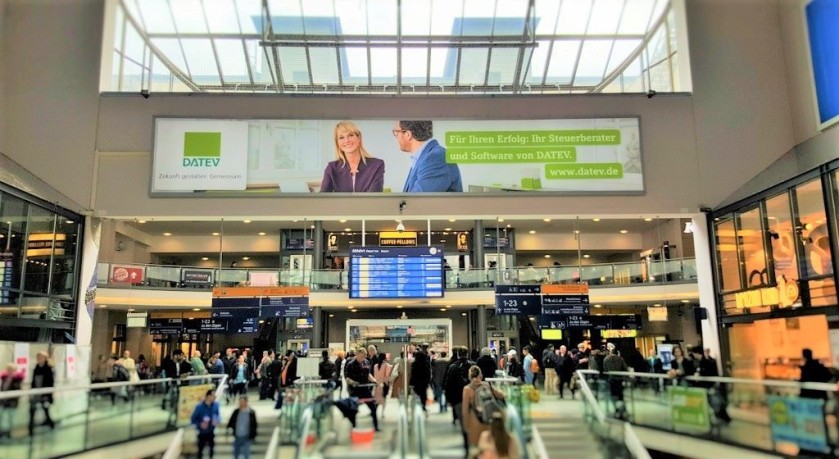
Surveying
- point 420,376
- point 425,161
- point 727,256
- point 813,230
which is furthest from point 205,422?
point 813,230

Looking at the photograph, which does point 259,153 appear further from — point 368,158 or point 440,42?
point 440,42

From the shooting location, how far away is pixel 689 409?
996 cm

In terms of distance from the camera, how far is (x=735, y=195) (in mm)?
13414

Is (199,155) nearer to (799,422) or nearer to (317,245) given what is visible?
(799,422)

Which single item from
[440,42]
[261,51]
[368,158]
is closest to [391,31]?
[440,42]

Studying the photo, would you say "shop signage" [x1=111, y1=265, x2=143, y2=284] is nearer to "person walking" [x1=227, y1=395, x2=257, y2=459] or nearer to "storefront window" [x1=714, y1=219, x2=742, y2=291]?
"person walking" [x1=227, y1=395, x2=257, y2=459]

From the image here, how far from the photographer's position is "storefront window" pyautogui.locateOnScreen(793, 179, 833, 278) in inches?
436

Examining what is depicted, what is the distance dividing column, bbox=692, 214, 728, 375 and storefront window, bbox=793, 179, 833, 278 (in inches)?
88.5

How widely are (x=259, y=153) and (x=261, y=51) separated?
1030 cm

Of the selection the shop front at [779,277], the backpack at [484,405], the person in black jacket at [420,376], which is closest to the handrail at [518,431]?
the backpack at [484,405]

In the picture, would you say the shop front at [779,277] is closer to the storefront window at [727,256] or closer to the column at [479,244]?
the storefront window at [727,256]

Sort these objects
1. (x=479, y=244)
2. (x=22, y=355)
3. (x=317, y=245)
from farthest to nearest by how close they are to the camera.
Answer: (x=479, y=244) → (x=317, y=245) → (x=22, y=355)

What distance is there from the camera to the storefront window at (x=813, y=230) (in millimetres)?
11084

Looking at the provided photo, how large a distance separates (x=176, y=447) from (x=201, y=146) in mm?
6332
